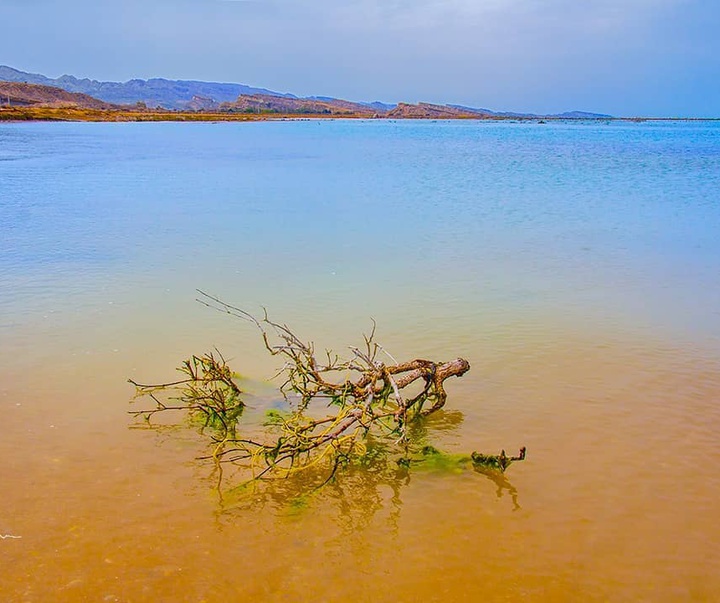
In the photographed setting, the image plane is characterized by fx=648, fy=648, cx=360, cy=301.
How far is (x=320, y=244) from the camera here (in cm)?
1347

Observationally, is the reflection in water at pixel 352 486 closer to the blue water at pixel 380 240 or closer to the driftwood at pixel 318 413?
the driftwood at pixel 318 413

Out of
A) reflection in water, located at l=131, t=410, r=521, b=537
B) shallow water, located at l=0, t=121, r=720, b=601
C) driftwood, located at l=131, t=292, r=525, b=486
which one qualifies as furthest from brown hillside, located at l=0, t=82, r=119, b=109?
reflection in water, located at l=131, t=410, r=521, b=537

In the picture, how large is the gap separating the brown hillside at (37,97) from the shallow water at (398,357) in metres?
109

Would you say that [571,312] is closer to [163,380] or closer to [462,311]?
[462,311]

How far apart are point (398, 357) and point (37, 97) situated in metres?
146

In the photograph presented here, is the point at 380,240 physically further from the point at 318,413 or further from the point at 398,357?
the point at 318,413

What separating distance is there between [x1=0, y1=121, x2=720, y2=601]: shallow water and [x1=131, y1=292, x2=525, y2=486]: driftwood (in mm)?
304

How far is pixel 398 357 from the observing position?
744 cm

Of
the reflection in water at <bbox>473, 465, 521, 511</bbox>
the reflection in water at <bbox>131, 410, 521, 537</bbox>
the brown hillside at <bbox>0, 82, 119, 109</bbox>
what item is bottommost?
the reflection in water at <bbox>131, 410, 521, 537</bbox>

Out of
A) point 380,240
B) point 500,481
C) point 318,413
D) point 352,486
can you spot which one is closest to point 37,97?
point 380,240

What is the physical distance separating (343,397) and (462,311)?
3941mm

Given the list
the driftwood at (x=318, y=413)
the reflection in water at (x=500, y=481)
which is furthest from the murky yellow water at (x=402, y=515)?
the driftwood at (x=318, y=413)

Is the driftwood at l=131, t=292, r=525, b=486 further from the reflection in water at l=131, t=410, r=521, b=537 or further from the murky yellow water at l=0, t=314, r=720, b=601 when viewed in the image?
the murky yellow water at l=0, t=314, r=720, b=601

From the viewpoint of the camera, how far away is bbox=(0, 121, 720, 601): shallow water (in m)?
4.08
